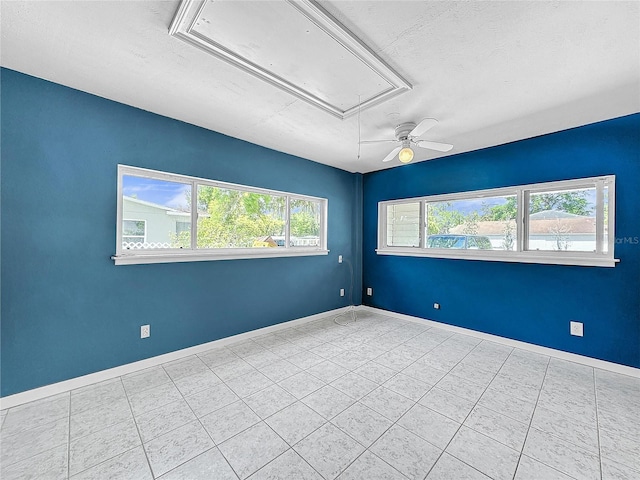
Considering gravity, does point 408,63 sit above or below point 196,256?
above

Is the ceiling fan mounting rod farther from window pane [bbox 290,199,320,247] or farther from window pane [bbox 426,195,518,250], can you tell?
window pane [bbox 290,199,320,247]

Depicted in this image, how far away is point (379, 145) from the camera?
11.2ft

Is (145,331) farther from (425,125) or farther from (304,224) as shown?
(425,125)

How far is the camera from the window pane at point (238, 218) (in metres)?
3.11

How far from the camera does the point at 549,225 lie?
3078 millimetres

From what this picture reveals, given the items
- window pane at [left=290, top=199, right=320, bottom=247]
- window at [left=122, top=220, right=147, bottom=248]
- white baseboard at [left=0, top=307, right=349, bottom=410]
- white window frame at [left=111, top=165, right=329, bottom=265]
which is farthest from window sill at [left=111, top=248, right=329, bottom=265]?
white baseboard at [left=0, top=307, right=349, bottom=410]

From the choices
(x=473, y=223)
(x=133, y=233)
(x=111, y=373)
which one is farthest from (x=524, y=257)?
(x=111, y=373)

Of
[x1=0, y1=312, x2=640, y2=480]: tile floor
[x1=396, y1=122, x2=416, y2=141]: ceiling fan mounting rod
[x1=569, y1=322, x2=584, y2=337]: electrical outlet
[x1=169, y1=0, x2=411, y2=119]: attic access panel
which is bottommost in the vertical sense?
[x1=0, y1=312, x2=640, y2=480]: tile floor

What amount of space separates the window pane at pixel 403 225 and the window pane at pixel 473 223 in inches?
7.6

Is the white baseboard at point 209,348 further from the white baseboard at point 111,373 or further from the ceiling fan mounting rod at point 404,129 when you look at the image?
the ceiling fan mounting rod at point 404,129

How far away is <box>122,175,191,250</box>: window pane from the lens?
256cm

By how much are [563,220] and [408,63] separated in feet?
8.65

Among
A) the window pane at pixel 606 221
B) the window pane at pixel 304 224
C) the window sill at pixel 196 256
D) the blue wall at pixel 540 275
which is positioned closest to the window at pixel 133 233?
the window sill at pixel 196 256

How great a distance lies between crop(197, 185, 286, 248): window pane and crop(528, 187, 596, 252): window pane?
327 centimetres
